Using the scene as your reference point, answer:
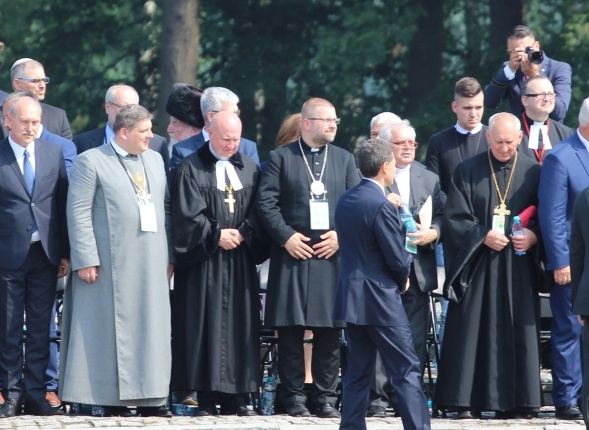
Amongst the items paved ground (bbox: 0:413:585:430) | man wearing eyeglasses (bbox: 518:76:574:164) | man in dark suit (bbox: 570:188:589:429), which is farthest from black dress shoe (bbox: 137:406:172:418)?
man wearing eyeglasses (bbox: 518:76:574:164)

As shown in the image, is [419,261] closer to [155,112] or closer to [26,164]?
[26,164]

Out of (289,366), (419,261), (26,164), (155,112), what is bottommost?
(289,366)

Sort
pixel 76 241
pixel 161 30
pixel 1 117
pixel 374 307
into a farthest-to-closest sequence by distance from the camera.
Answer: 1. pixel 161 30
2. pixel 1 117
3. pixel 76 241
4. pixel 374 307

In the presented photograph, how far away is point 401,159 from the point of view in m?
11.0

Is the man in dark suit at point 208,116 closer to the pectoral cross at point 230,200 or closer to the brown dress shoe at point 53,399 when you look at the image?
the pectoral cross at point 230,200

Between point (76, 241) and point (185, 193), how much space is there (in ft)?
2.83

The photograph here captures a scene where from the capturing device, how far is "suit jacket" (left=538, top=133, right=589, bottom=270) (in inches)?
423

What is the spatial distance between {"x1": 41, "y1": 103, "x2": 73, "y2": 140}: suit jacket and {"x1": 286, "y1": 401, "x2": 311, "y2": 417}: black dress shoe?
285cm

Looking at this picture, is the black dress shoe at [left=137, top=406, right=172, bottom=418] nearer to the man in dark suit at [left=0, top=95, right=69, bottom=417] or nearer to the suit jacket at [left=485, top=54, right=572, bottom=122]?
the man in dark suit at [left=0, top=95, right=69, bottom=417]

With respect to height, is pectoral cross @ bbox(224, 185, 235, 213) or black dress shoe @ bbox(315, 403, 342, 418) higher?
pectoral cross @ bbox(224, 185, 235, 213)

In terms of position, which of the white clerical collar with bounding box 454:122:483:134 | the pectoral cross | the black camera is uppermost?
the black camera

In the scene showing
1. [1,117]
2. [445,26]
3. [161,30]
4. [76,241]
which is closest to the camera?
[76,241]

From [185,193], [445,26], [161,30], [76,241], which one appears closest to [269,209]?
[185,193]

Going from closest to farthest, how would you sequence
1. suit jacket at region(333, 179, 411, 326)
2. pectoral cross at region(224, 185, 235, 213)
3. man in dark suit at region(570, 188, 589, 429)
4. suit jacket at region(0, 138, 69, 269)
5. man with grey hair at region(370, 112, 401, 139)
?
man in dark suit at region(570, 188, 589, 429) < suit jacket at region(333, 179, 411, 326) < suit jacket at region(0, 138, 69, 269) < pectoral cross at region(224, 185, 235, 213) < man with grey hair at region(370, 112, 401, 139)
